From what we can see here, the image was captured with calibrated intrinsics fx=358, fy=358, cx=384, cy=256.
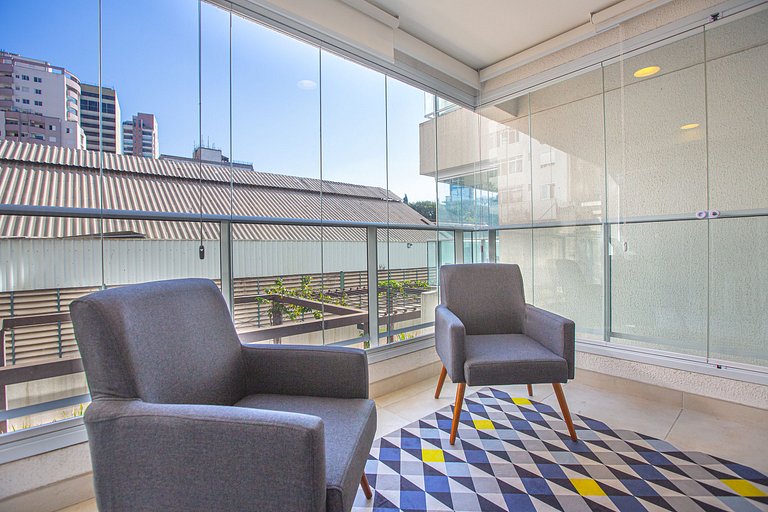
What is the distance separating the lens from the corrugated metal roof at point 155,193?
1405 millimetres

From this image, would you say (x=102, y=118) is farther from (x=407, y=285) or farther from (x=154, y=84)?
(x=407, y=285)

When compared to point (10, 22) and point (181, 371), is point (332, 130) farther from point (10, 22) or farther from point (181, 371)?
point (181, 371)

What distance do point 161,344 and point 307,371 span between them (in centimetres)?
53

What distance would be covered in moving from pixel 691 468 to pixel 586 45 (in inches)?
110

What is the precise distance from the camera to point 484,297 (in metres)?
2.49

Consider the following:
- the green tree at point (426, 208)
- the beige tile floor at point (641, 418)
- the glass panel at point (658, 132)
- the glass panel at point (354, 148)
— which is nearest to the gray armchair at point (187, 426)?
the beige tile floor at point (641, 418)

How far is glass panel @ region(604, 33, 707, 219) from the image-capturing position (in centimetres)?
230

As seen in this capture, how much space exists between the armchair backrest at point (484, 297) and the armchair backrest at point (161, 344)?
1482mm

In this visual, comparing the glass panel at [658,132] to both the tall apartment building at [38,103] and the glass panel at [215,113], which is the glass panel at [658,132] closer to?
the glass panel at [215,113]

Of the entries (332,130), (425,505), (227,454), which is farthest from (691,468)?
(332,130)

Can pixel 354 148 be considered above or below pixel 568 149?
below

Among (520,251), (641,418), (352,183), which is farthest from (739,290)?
(352,183)

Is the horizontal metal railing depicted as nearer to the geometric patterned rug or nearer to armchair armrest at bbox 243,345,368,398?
armchair armrest at bbox 243,345,368,398

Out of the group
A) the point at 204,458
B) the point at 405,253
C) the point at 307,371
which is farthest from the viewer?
the point at 405,253
